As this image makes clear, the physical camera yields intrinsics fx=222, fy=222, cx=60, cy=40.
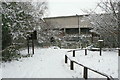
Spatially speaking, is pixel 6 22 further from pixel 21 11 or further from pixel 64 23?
pixel 64 23

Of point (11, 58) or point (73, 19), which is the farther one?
point (73, 19)

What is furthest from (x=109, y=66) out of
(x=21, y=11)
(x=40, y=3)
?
(x=40, y=3)

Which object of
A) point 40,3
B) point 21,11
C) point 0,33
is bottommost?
point 0,33

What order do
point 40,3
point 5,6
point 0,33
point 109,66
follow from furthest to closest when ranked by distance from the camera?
point 40,3 → point 5,6 → point 0,33 → point 109,66

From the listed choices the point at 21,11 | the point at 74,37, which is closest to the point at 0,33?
the point at 21,11

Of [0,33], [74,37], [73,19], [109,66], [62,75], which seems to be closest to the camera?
[62,75]

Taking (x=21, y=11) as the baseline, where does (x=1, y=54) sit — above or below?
below

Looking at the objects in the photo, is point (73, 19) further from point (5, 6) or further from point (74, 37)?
point (5, 6)

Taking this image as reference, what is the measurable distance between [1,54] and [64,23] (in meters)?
43.1

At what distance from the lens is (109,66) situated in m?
13.7

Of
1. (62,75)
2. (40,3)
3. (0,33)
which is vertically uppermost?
(40,3)

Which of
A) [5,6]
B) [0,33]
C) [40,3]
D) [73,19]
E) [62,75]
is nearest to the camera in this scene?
[62,75]

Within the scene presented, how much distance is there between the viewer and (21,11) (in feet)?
57.5

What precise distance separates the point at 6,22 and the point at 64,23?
4261 centimetres
